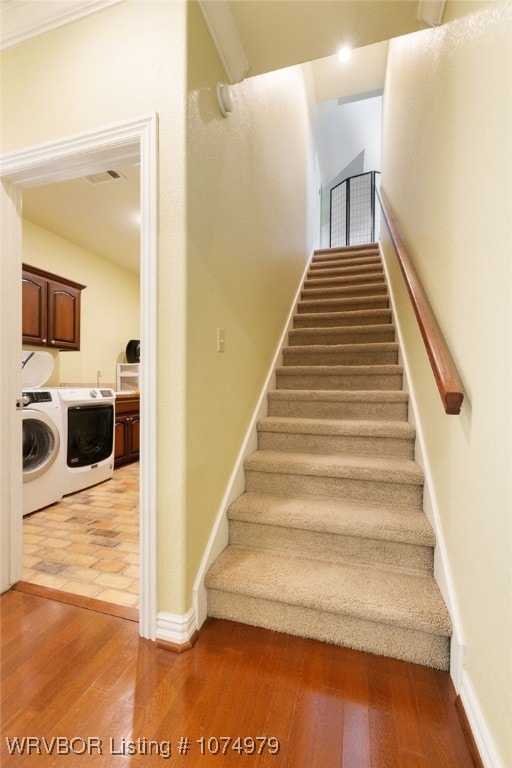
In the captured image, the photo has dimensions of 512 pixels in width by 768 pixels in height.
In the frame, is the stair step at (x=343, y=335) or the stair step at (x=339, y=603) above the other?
the stair step at (x=343, y=335)

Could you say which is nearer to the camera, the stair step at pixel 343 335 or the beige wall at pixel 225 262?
the beige wall at pixel 225 262

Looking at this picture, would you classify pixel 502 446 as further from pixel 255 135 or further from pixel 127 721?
pixel 255 135

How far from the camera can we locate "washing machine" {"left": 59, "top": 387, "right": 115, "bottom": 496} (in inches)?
115

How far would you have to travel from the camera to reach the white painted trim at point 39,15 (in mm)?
1381

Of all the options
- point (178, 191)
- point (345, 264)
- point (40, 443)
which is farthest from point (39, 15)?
point (345, 264)

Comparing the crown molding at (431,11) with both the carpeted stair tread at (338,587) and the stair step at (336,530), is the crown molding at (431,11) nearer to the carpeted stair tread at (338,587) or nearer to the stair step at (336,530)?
the stair step at (336,530)

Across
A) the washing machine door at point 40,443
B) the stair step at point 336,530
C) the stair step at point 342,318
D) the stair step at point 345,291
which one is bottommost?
the stair step at point 336,530

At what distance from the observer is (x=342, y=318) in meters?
3.14

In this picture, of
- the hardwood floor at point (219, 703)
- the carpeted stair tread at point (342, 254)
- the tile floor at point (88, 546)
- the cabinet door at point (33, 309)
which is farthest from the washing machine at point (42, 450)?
the carpeted stair tread at point (342, 254)

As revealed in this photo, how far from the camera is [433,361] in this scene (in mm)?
1174

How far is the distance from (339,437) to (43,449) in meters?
2.36

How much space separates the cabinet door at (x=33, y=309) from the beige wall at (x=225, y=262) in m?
2.20

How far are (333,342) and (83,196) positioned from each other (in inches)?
103

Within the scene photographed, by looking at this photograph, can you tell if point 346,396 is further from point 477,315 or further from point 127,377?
point 127,377
